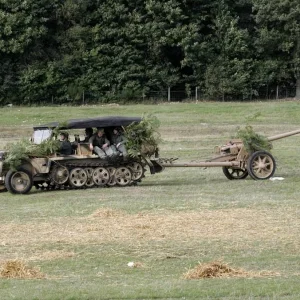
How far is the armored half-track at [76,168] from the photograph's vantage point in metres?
24.9

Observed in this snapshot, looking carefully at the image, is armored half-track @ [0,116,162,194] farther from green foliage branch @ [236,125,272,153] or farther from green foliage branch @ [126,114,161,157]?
green foliage branch @ [236,125,272,153]

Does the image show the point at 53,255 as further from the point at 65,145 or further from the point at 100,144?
the point at 100,144

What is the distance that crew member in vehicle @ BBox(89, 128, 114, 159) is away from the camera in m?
25.3

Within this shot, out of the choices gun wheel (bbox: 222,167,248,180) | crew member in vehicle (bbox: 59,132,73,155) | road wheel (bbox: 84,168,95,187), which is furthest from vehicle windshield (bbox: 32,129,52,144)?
gun wheel (bbox: 222,167,248,180)

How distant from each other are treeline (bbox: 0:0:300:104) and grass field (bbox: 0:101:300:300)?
3493 centimetres

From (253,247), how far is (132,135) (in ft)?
33.7

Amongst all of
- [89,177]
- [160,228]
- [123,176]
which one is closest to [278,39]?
[123,176]

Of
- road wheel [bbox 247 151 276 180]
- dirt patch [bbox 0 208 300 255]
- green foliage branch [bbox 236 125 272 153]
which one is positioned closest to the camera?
dirt patch [bbox 0 208 300 255]

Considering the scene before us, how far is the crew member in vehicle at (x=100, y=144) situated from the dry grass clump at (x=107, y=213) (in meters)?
5.25

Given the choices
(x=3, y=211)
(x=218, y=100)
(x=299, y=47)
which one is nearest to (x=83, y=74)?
(x=218, y=100)

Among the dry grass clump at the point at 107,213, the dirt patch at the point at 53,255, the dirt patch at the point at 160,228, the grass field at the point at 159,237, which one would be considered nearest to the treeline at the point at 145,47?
the grass field at the point at 159,237

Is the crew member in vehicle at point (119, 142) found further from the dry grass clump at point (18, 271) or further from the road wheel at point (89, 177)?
the dry grass clump at point (18, 271)

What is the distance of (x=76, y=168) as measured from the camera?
25203 mm

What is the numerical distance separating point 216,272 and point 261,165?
13.7 metres
